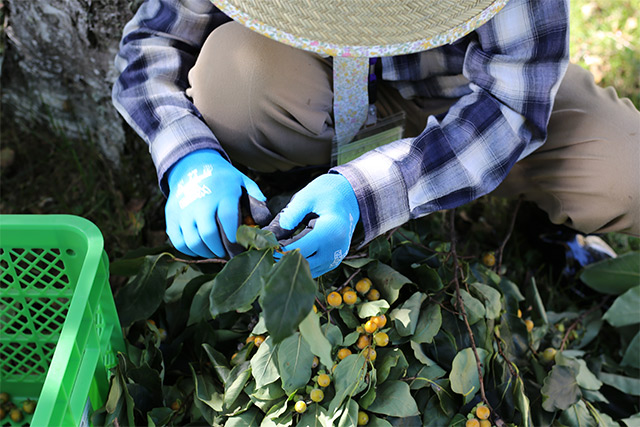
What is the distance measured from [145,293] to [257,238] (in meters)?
0.35

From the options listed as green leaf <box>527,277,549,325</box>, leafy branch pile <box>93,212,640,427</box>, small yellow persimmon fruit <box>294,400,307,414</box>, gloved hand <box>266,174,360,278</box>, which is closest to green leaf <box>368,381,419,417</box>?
leafy branch pile <box>93,212,640,427</box>

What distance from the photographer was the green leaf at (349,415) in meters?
0.90

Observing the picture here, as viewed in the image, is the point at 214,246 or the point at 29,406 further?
the point at 29,406

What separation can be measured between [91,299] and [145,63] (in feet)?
1.50

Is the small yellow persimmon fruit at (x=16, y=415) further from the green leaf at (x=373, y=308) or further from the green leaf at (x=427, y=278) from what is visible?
the green leaf at (x=427, y=278)

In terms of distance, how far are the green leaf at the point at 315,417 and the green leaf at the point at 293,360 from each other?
6 cm

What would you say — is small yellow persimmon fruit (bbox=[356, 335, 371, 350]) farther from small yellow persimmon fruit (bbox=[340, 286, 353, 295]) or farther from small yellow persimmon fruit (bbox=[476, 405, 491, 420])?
small yellow persimmon fruit (bbox=[476, 405, 491, 420])

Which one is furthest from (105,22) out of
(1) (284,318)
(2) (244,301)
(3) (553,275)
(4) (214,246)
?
(3) (553,275)

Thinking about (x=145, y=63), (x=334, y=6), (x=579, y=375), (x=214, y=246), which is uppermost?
(x=334, y=6)

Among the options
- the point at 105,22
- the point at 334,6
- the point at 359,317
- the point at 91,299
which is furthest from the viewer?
the point at 105,22

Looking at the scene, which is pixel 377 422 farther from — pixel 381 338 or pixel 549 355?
A: pixel 549 355

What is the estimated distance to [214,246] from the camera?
36.1 inches

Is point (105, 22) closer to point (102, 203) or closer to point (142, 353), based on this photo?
point (102, 203)

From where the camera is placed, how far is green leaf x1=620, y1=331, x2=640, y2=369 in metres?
1.22
